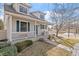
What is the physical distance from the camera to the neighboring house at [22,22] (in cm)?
491

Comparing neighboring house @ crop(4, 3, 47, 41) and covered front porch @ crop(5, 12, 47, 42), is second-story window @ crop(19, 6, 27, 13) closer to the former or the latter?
neighboring house @ crop(4, 3, 47, 41)

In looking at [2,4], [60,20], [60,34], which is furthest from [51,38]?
[2,4]

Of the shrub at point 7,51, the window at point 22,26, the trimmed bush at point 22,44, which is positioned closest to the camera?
the shrub at point 7,51

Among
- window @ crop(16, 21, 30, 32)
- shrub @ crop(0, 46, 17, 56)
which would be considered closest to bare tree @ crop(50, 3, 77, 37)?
window @ crop(16, 21, 30, 32)

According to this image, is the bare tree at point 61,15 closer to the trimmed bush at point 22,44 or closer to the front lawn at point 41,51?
the front lawn at point 41,51

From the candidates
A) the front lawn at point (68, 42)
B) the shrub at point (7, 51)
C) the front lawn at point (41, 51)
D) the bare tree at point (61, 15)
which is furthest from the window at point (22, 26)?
the front lawn at point (68, 42)

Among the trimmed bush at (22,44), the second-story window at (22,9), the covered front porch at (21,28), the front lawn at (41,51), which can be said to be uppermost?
the second-story window at (22,9)

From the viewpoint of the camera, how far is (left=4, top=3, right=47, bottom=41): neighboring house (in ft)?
16.1

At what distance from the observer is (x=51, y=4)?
4.89 metres

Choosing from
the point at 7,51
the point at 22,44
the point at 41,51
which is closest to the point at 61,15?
the point at 41,51

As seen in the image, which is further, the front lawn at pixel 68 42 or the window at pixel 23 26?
the window at pixel 23 26

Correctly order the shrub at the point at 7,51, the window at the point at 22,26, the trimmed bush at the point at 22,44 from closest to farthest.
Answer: the shrub at the point at 7,51
the trimmed bush at the point at 22,44
the window at the point at 22,26

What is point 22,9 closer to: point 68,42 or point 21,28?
point 21,28

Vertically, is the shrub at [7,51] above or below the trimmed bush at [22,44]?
below
